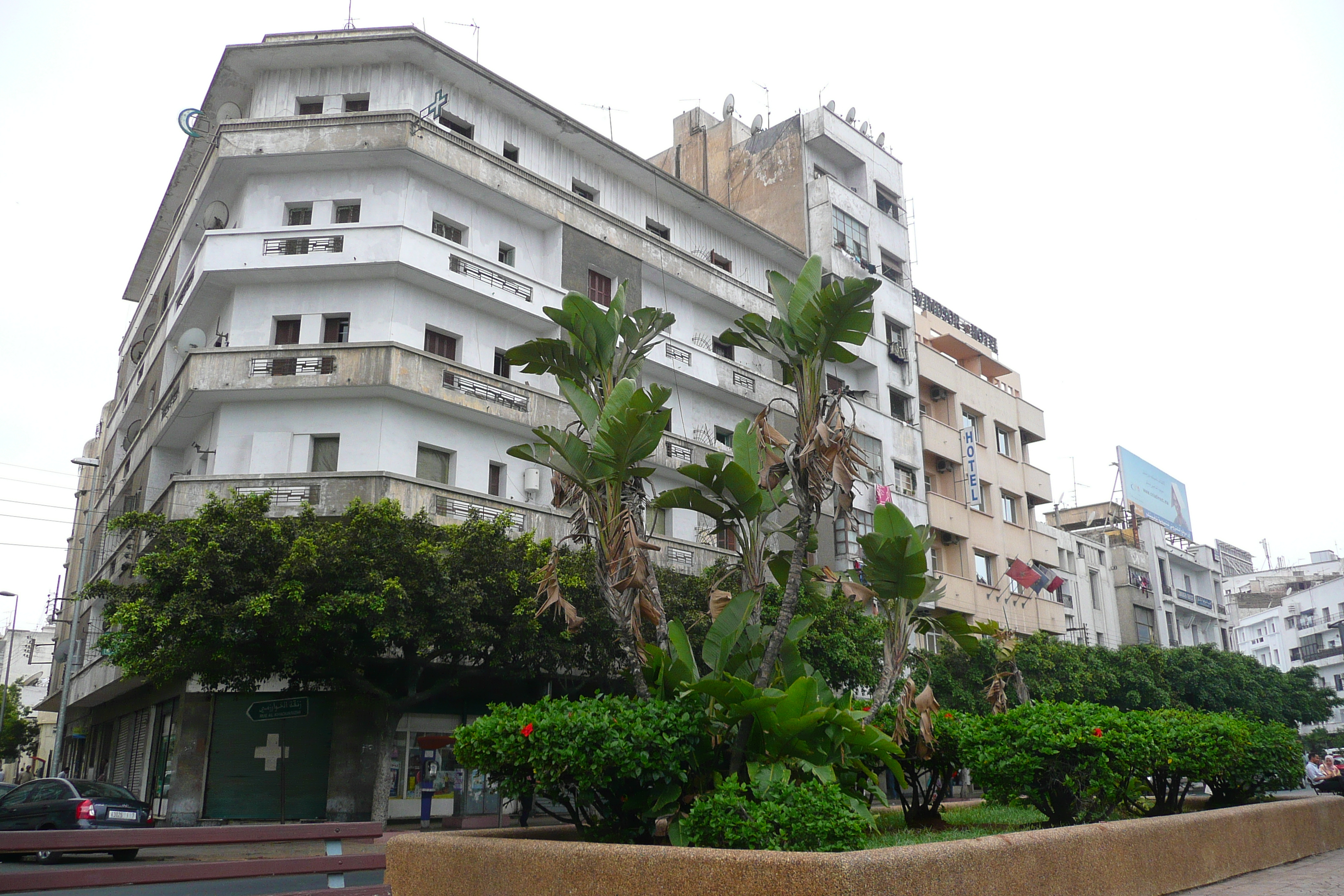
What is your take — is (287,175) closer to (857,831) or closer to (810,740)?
(810,740)

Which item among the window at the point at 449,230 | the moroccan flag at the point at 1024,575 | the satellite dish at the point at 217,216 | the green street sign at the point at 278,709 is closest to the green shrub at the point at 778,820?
the green street sign at the point at 278,709

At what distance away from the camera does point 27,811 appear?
61.2 feet

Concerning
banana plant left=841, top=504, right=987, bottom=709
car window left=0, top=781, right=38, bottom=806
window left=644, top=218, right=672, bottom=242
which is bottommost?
car window left=0, top=781, right=38, bottom=806

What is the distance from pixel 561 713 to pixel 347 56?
79.8 feet

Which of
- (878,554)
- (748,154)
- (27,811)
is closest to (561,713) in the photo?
(878,554)

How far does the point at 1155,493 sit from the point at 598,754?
65.0 metres

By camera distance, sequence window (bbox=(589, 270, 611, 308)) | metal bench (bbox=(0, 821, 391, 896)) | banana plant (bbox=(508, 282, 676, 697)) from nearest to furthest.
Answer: metal bench (bbox=(0, 821, 391, 896))
banana plant (bbox=(508, 282, 676, 697))
window (bbox=(589, 270, 611, 308))

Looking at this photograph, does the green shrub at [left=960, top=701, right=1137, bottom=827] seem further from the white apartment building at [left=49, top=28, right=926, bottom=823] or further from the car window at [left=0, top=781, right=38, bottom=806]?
the car window at [left=0, top=781, right=38, bottom=806]

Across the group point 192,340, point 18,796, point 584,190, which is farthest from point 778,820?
point 584,190

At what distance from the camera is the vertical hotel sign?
141 ft

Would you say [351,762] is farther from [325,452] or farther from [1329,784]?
[1329,784]

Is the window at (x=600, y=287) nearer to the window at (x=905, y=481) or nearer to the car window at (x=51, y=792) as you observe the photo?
the window at (x=905, y=481)

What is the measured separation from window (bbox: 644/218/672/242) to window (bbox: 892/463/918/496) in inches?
495

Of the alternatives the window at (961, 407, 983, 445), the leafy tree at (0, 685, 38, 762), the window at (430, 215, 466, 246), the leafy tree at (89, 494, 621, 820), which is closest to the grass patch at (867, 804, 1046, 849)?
the leafy tree at (89, 494, 621, 820)
